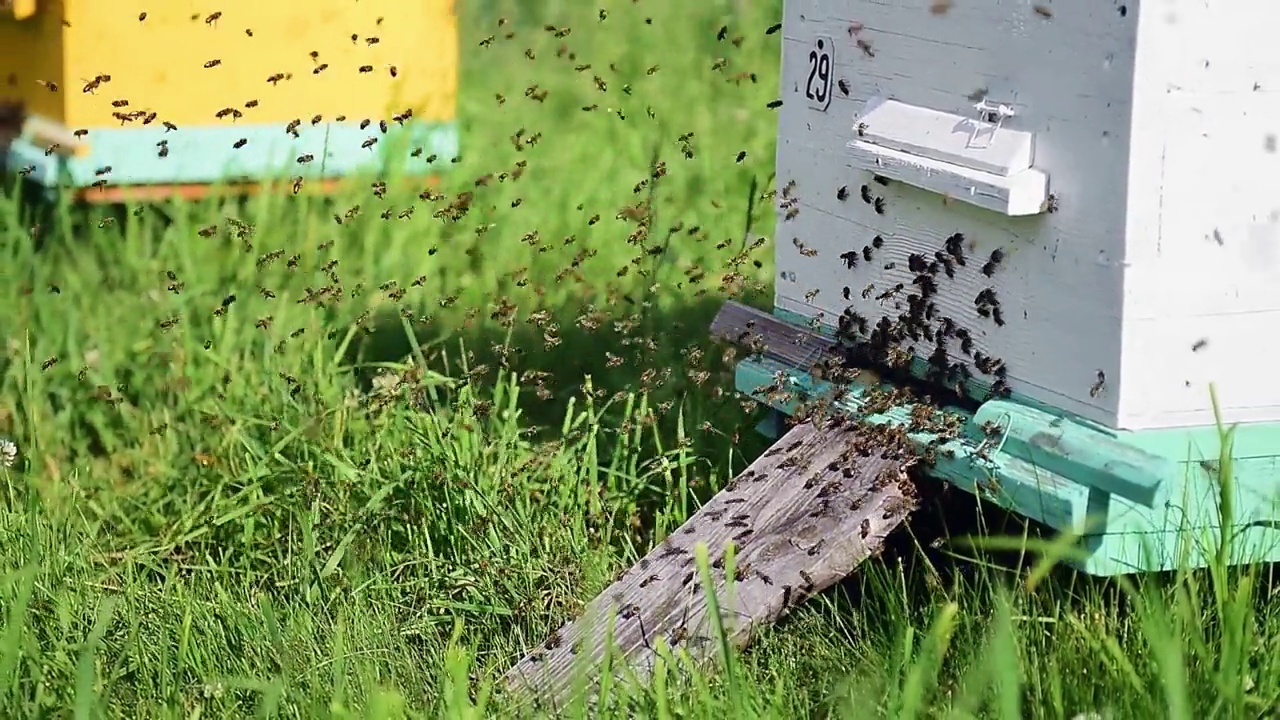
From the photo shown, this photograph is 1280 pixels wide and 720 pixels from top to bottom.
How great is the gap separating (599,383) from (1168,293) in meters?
2.11

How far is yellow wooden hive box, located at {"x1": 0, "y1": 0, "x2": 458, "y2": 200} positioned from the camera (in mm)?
5137

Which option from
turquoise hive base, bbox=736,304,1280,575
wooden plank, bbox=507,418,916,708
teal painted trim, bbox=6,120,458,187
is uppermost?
teal painted trim, bbox=6,120,458,187

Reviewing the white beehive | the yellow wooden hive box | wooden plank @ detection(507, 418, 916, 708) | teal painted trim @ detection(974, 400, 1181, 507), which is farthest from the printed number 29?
the yellow wooden hive box

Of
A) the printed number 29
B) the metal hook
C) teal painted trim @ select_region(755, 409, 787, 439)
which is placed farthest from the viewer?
teal painted trim @ select_region(755, 409, 787, 439)

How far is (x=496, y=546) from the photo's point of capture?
3.49 meters

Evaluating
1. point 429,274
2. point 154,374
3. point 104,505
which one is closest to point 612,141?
point 429,274

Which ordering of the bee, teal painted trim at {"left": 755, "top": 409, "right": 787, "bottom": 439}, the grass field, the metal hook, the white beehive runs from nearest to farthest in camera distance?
the grass field → the white beehive → the bee → the metal hook → teal painted trim at {"left": 755, "top": 409, "right": 787, "bottom": 439}

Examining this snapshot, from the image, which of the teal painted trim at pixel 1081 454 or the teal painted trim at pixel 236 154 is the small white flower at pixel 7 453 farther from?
the teal painted trim at pixel 1081 454

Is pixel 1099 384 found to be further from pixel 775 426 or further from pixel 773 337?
pixel 775 426

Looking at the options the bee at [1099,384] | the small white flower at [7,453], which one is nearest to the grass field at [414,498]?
the small white flower at [7,453]

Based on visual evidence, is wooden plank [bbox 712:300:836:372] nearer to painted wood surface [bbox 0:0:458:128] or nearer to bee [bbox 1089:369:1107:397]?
bee [bbox 1089:369:1107:397]

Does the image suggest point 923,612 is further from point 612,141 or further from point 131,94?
point 612,141

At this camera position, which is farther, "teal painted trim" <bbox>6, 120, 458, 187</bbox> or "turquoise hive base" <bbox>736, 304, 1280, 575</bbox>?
"teal painted trim" <bbox>6, 120, 458, 187</bbox>

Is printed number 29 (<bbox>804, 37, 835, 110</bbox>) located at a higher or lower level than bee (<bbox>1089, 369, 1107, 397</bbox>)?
higher
